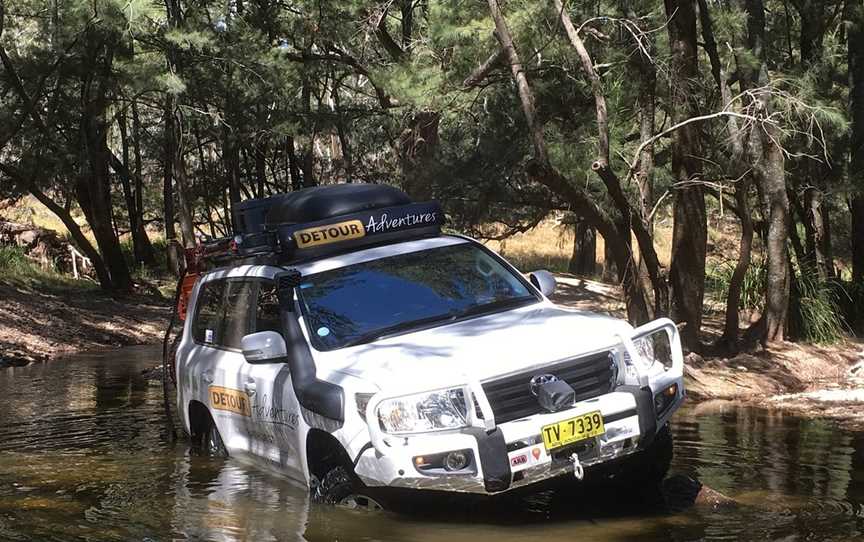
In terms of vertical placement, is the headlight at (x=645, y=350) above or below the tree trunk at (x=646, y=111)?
below

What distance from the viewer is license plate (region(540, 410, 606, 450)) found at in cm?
605

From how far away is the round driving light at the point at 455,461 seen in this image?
19.5 ft

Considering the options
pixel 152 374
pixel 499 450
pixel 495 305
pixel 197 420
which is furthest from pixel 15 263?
pixel 499 450

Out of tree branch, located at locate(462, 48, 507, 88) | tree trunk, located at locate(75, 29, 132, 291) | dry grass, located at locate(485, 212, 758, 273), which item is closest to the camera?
tree branch, located at locate(462, 48, 507, 88)

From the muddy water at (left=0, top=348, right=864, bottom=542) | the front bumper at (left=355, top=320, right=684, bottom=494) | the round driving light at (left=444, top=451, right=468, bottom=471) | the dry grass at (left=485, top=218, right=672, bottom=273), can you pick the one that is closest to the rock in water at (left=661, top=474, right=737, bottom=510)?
the muddy water at (left=0, top=348, right=864, bottom=542)

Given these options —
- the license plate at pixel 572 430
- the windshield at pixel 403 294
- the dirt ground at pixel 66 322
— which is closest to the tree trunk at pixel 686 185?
the windshield at pixel 403 294

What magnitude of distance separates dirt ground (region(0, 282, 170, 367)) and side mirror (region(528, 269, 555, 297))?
12623 millimetres

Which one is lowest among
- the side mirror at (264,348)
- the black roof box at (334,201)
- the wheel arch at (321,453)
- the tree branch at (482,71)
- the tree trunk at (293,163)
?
the wheel arch at (321,453)

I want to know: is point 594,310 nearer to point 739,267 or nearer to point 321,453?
point 739,267

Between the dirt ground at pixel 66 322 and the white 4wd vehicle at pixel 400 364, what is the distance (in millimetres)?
11390

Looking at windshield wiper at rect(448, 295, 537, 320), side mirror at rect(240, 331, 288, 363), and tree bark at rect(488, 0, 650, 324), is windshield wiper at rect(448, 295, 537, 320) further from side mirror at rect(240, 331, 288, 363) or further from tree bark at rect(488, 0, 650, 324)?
tree bark at rect(488, 0, 650, 324)

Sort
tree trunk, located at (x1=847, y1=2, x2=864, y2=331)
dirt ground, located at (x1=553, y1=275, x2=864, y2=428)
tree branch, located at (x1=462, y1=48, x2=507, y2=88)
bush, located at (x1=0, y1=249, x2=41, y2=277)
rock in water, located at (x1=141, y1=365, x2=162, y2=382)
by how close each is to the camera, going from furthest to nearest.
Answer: bush, located at (x1=0, y1=249, x2=41, y2=277) < tree trunk, located at (x1=847, y1=2, x2=864, y2=331) < tree branch, located at (x1=462, y1=48, x2=507, y2=88) < rock in water, located at (x1=141, y1=365, x2=162, y2=382) < dirt ground, located at (x1=553, y1=275, x2=864, y2=428)

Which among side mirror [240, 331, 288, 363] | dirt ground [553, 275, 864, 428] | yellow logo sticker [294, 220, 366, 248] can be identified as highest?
yellow logo sticker [294, 220, 366, 248]

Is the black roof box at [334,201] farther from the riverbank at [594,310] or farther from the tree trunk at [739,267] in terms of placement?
the tree trunk at [739,267]
